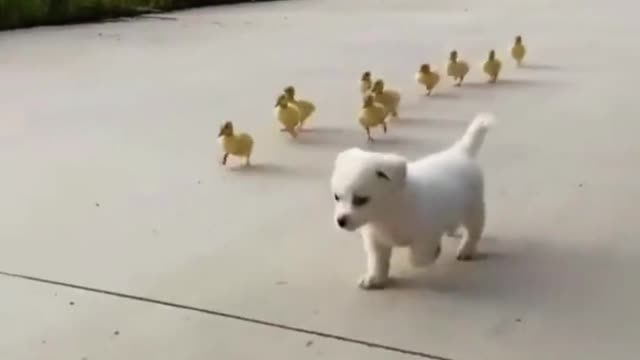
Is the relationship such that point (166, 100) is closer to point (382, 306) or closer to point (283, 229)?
point (283, 229)

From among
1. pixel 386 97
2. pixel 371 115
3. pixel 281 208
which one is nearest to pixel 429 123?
pixel 386 97

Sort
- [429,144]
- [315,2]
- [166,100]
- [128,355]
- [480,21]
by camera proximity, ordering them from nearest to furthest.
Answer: [128,355], [429,144], [166,100], [480,21], [315,2]

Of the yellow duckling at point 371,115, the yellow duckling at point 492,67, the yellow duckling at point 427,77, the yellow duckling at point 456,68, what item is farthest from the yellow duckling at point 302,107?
the yellow duckling at point 492,67

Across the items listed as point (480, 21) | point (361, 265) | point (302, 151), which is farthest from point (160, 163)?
point (480, 21)

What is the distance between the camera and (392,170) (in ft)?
5.00

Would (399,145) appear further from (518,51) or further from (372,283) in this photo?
(518,51)

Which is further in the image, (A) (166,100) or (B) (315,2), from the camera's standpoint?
(B) (315,2)

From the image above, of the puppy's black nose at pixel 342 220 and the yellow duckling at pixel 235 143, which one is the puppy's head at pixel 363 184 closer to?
the puppy's black nose at pixel 342 220

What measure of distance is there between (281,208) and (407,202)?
471 mm

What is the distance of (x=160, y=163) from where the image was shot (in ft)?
7.53

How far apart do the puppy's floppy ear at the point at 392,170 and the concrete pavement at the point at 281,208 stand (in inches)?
7.2

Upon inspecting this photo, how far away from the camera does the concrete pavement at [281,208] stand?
1463 millimetres

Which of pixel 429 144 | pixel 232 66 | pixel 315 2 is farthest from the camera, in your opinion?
pixel 315 2

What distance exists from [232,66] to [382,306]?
202cm
